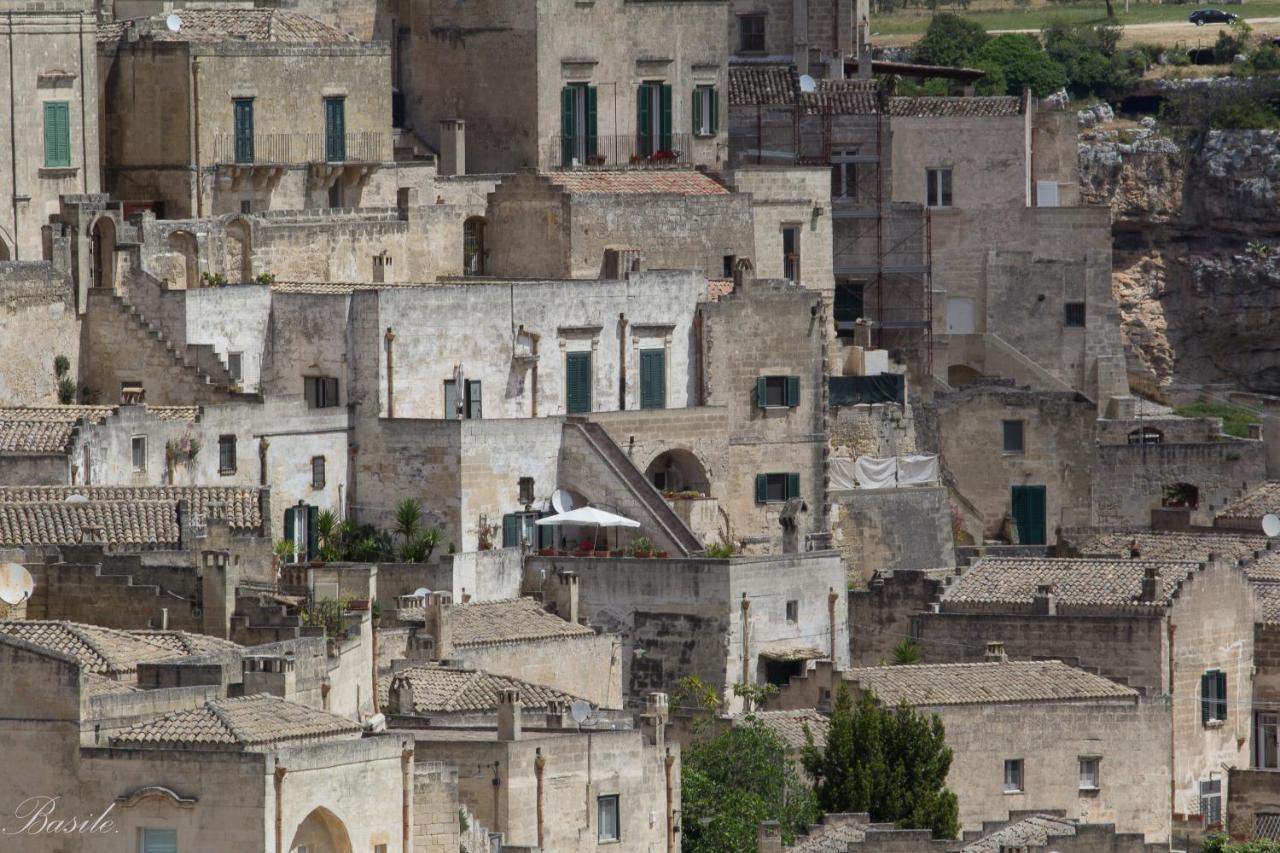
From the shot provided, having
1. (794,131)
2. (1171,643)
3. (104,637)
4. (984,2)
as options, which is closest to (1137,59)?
(984,2)

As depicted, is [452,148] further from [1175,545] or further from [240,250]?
[1175,545]

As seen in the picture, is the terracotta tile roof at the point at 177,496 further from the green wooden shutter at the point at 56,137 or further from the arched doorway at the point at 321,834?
the arched doorway at the point at 321,834

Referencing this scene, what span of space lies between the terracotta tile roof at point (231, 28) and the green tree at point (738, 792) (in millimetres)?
21196

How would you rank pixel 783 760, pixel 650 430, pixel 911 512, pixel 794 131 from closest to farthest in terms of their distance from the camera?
Answer: pixel 783 760, pixel 650 430, pixel 911 512, pixel 794 131

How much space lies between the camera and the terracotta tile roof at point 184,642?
5316 cm

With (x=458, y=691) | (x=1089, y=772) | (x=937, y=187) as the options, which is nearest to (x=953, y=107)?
(x=937, y=187)

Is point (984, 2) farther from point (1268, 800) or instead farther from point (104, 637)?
point (104, 637)

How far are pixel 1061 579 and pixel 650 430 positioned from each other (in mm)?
7909

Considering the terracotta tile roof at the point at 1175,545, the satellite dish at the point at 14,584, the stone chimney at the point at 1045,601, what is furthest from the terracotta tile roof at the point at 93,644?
the terracotta tile roof at the point at 1175,545

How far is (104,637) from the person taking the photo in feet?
173

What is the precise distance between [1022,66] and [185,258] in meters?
50.8

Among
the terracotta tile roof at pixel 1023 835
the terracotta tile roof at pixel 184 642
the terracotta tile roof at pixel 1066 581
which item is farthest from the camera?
the terracotta tile roof at pixel 1066 581

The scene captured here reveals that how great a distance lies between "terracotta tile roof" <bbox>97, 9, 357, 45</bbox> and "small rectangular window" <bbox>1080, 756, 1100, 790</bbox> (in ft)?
72.4

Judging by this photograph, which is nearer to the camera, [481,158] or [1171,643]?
[1171,643]
